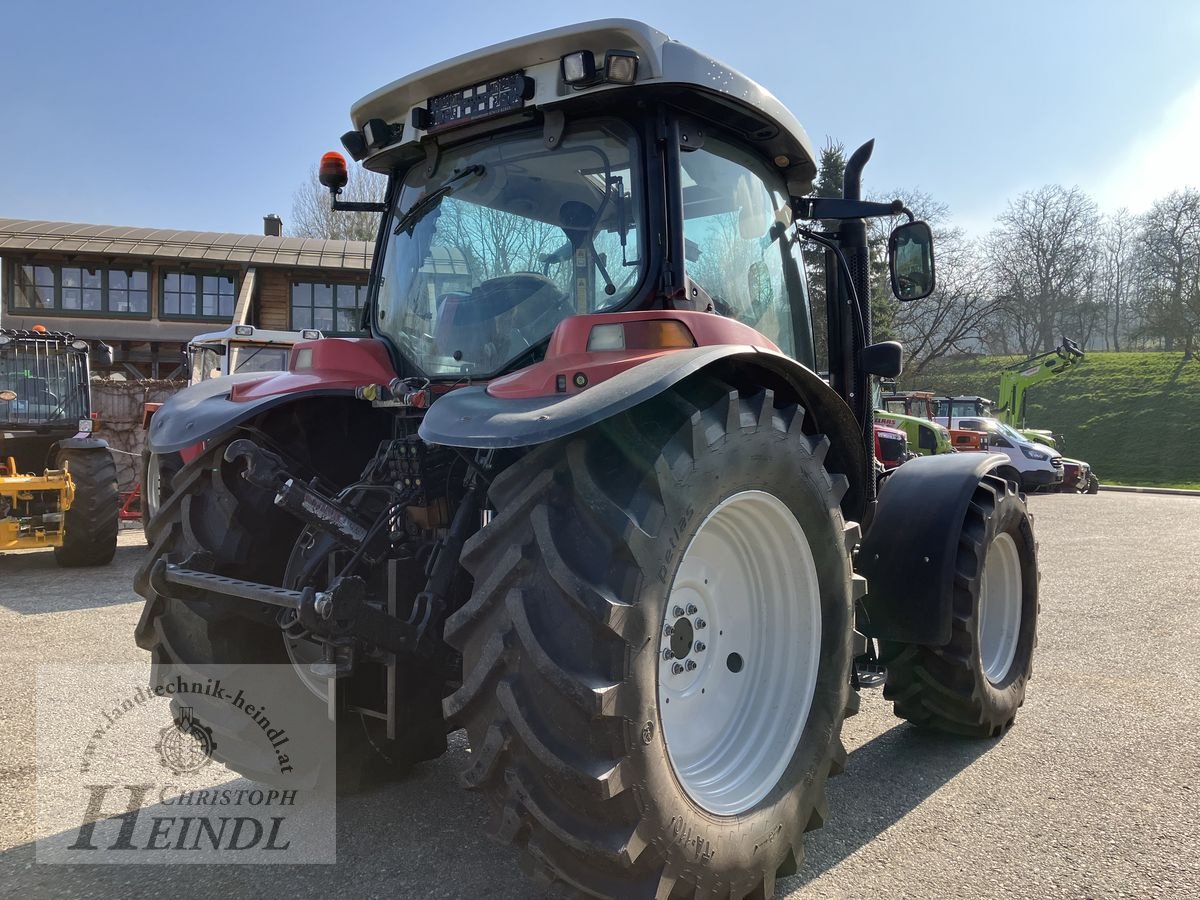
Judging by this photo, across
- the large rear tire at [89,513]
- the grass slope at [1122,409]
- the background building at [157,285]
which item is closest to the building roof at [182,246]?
the background building at [157,285]

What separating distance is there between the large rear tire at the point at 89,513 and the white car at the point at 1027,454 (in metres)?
17.2

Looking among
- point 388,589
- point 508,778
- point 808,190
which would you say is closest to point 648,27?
point 808,190

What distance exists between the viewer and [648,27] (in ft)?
8.39

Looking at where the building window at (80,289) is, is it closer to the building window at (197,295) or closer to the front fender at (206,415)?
the building window at (197,295)

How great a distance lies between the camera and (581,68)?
255cm

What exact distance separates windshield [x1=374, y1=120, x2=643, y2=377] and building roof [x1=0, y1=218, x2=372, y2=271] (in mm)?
19334

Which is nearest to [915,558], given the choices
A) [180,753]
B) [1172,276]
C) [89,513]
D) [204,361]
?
[180,753]

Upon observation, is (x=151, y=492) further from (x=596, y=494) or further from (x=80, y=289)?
(x=80, y=289)

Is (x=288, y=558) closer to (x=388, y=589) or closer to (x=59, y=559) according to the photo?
(x=388, y=589)

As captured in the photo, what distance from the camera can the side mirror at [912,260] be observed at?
3.51m

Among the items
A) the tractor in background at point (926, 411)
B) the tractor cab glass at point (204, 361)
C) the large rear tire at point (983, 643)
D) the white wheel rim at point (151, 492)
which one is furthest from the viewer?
the tractor in background at point (926, 411)

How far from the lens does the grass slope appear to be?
2862 centimetres

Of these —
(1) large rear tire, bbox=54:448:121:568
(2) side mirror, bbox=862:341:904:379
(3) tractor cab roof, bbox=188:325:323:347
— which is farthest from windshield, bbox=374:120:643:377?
(3) tractor cab roof, bbox=188:325:323:347

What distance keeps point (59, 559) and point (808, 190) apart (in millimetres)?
8177
